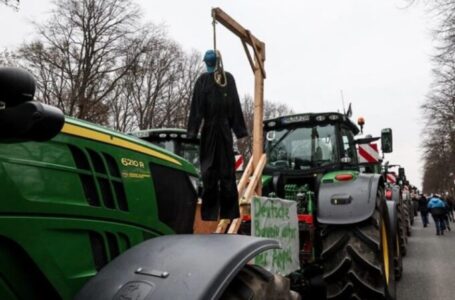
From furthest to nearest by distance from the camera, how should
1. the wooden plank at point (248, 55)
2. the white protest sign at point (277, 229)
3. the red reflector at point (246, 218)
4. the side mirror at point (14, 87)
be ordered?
the wooden plank at point (248, 55) < the red reflector at point (246, 218) < the white protest sign at point (277, 229) < the side mirror at point (14, 87)

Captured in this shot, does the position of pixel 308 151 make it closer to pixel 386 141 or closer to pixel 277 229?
pixel 386 141

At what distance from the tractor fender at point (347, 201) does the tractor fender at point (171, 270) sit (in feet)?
11.3

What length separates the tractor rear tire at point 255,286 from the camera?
2.28 m

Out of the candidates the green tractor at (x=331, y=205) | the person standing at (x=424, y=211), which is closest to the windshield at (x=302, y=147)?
the green tractor at (x=331, y=205)

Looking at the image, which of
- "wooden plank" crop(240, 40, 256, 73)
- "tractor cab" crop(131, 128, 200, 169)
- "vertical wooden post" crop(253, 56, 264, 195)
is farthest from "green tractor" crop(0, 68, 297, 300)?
"tractor cab" crop(131, 128, 200, 169)

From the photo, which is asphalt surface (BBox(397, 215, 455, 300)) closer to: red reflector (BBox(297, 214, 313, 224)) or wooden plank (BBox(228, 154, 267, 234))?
red reflector (BBox(297, 214, 313, 224))

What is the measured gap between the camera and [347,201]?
18.9 feet

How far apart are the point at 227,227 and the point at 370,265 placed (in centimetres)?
199

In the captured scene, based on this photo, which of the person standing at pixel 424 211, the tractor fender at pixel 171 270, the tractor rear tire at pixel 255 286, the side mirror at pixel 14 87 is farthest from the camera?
the person standing at pixel 424 211

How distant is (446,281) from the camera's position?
8.18 metres

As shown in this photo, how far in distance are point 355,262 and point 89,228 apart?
393cm

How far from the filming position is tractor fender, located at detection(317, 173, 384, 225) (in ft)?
18.6

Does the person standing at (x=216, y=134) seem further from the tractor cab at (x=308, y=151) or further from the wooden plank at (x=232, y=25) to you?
the tractor cab at (x=308, y=151)

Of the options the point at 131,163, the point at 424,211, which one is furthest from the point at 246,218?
the point at 424,211
